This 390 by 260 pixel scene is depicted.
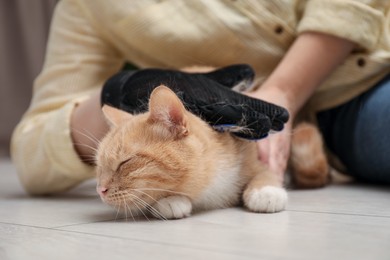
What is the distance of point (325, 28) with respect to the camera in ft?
4.57

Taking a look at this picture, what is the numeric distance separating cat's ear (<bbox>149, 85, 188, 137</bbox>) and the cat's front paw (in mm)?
194

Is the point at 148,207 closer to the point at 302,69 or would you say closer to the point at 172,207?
the point at 172,207

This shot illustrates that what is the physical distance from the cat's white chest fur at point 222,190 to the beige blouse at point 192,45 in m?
0.41

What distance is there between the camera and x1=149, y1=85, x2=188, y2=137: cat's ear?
0.98m

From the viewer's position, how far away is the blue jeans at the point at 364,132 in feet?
4.79

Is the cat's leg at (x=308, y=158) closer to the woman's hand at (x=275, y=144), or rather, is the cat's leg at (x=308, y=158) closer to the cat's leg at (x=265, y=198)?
the woman's hand at (x=275, y=144)

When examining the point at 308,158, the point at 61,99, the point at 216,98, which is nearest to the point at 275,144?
the point at 308,158

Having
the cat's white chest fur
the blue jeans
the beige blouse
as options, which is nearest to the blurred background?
the beige blouse

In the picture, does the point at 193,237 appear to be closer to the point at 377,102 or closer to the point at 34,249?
the point at 34,249

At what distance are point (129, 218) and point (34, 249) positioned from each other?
283 millimetres

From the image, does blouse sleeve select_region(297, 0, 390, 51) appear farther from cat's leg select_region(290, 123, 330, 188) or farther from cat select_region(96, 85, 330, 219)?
cat select_region(96, 85, 330, 219)

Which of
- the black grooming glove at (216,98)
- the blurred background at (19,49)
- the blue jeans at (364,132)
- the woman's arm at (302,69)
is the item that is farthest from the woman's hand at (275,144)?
A: the blurred background at (19,49)

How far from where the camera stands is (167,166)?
1013mm

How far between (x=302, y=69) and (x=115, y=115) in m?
0.51
